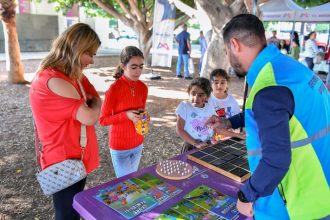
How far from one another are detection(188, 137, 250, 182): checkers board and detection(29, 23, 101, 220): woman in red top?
795 millimetres

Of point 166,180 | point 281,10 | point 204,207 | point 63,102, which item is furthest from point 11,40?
point 204,207

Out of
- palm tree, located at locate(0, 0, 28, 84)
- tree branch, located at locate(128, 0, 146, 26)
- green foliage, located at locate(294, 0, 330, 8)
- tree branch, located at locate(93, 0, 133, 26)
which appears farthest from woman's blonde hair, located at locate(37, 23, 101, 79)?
green foliage, located at locate(294, 0, 330, 8)

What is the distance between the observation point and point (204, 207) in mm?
1534

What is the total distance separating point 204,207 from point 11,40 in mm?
8664

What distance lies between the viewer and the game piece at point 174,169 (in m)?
1.83

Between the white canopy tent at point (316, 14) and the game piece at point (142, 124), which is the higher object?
the white canopy tent at point (316, 14)

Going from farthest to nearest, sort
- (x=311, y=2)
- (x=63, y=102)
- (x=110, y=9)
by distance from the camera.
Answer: (x=311, y=2)
(x=110, y=9)
(x=63, y=102)

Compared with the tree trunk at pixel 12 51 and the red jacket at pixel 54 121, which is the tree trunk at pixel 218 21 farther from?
the tree trunk at pixel 12 51

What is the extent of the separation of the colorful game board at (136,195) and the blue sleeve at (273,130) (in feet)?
2.07

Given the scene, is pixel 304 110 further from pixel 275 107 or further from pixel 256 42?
pixel 256 42

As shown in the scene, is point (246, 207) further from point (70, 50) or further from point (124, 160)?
point (124, 160)

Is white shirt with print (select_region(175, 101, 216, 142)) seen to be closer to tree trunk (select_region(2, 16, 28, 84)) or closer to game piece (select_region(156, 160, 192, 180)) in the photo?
game piece (select_region(156, 160, 192, 180))

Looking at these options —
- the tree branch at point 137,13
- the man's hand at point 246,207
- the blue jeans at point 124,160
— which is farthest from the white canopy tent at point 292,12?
the man's hand at point 246,207

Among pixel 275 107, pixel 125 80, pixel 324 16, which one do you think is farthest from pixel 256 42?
pixel 324 16
